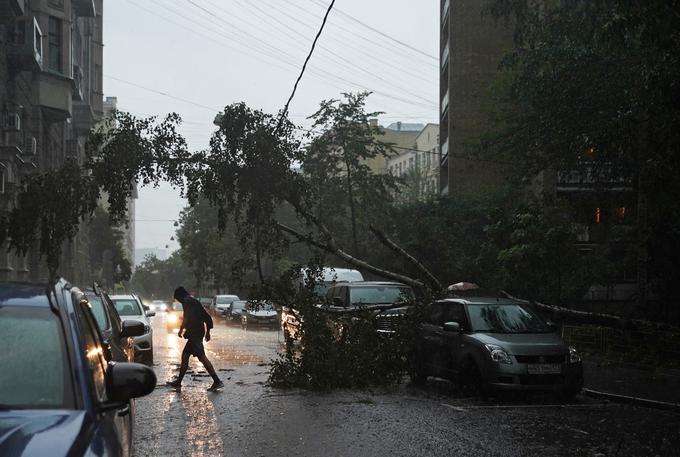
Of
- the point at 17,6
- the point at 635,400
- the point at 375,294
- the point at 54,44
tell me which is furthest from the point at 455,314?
the point at 54,44

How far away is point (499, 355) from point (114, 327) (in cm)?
561

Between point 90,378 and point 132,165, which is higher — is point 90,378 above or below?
below

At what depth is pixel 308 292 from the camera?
52.7ft

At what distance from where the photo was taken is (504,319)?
1436 cm

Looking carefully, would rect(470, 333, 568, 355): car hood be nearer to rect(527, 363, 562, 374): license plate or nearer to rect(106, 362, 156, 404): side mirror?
rect(527, 363, 562, 374): license plate

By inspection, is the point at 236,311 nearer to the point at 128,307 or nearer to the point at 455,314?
the point at 128,307

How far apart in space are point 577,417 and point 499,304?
11.1 ft

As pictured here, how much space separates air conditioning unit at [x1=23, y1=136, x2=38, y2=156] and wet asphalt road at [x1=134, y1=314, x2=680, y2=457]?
16.0 m

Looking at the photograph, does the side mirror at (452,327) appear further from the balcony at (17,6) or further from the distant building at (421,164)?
the distant building at (421,164)

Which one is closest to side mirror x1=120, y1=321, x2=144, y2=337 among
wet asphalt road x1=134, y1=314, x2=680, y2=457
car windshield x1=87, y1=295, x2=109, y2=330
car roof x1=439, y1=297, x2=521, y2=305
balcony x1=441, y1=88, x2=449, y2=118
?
wet asphalt road x1=134, y1=314, x2=680, y2=457

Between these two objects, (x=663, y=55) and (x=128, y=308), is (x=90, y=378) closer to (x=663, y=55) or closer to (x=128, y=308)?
(x=663, y=55)

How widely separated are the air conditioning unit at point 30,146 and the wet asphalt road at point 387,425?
1597 centimetres

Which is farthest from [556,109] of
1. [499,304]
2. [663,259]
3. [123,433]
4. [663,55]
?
[123,433]

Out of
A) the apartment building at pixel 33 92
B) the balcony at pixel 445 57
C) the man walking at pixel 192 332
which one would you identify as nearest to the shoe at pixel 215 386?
the man walking at pixel 192 332
